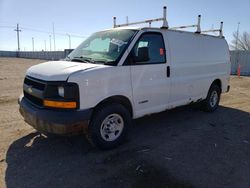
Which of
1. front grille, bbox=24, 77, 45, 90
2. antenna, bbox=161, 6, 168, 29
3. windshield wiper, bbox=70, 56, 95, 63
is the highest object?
antenna, bbox=161, 6, 168, 29

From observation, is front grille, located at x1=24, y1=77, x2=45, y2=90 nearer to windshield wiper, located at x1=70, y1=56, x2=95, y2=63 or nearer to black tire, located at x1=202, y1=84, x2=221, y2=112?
windshield wiper, located at x1=70, y1=56, x2=95, y2=63

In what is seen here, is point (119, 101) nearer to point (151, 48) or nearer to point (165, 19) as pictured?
point (151, 48)

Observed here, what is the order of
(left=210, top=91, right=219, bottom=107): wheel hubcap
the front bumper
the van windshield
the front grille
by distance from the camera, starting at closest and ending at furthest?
1. the front bumper
2. the front grille
3. the van windshield
4. (left=210, top=91, right=219, bottom=107): wheel hubcap

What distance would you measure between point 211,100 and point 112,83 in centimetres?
425

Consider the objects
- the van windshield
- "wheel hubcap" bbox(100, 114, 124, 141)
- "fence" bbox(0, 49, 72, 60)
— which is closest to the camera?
"wheel hubcap" bbox(100, 114, 124, 141)

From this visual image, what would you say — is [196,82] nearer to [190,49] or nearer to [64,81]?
[190,49]

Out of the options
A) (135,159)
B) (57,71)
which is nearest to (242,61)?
(135,159)

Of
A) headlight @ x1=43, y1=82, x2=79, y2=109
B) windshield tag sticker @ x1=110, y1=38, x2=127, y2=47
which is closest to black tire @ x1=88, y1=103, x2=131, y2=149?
headlight @ x1=43, y1=82, x2=79, y2=109

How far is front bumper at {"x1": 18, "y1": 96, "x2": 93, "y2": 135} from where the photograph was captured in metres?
3.67

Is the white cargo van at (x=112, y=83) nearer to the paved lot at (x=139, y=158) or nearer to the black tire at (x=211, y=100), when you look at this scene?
the paved lot at (x=139, y=158)

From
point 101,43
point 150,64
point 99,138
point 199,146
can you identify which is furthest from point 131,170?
point 101,43

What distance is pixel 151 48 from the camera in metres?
4.96

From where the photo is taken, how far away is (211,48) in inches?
273

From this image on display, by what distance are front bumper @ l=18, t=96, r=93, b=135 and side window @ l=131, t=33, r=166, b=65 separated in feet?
4.74
